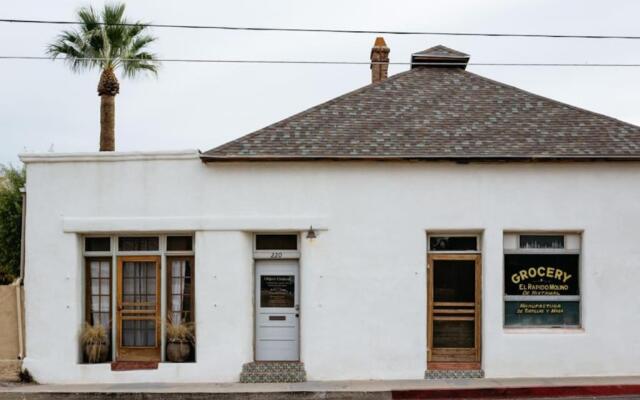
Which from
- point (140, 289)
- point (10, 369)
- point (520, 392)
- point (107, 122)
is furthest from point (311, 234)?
point (107, 122)

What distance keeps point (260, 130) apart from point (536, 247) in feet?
18.5

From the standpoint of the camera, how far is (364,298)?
13.8m

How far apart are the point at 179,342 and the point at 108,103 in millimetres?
11418

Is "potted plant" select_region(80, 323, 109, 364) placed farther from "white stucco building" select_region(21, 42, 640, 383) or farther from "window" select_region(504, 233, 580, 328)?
"window" select_region(504, 233, 580, 328)

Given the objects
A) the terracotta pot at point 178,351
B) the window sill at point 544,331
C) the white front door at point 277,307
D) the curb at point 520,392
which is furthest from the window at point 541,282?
the terracotta pot at point 178,351

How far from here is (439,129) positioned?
14594mm

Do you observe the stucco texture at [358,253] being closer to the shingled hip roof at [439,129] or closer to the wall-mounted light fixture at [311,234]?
the wall-mounted light fixture at [311,234]

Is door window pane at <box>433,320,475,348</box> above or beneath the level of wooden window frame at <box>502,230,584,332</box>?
beneath

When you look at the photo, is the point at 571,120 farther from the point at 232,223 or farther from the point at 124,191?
the point at 124,191

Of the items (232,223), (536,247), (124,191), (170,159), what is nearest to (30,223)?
(124,191)

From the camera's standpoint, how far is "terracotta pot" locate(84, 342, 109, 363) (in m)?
14.0

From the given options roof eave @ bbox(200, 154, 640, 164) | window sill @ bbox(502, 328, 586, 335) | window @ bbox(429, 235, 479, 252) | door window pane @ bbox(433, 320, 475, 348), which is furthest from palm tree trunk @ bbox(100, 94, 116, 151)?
window sill @ bbox(502, 328, 586, 335)

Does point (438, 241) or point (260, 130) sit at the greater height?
point (260, 130)

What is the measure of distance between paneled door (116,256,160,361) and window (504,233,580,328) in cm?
654
